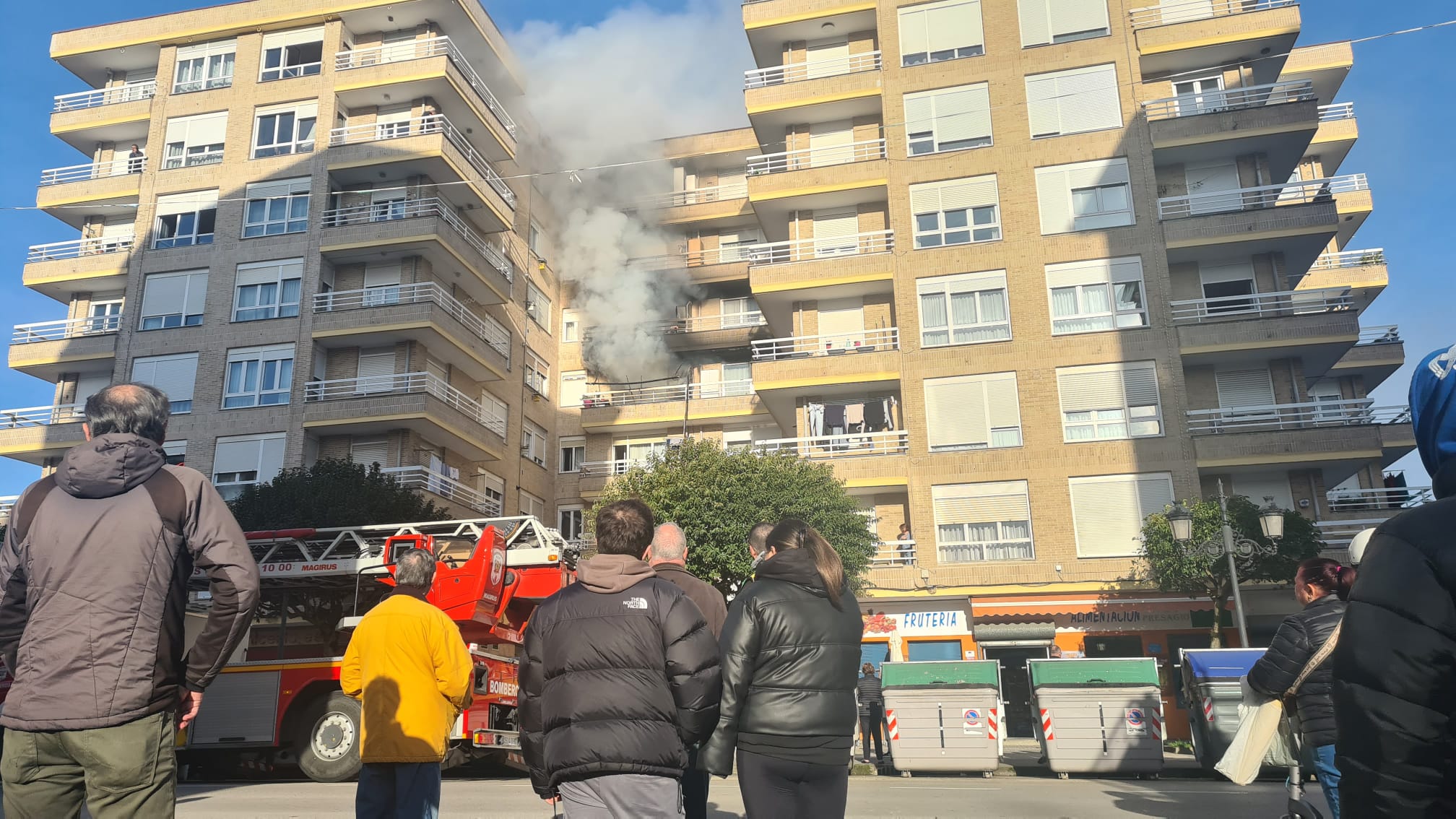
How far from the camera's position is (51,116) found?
36.1 meters

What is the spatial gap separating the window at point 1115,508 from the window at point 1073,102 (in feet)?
34.0

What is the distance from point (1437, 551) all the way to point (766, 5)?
34.0 metres

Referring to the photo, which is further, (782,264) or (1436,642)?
(782,264)

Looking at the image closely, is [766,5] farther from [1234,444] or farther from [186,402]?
[186,402]

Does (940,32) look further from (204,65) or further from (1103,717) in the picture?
(204,65)

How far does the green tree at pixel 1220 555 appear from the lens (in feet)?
76.3

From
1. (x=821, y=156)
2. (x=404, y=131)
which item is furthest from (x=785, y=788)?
(x=404, y=131)

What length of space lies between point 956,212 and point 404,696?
27.3m

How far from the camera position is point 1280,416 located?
1083 inches

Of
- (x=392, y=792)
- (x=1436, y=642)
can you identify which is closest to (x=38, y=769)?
(x=392, y=792)

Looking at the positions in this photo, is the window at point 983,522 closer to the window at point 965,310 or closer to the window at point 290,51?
the window at point 965,310

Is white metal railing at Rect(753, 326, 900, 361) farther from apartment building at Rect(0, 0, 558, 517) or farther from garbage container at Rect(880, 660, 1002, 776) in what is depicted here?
garbage container at Rect(880, 660, 1002, 776)

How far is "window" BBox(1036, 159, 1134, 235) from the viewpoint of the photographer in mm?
29031

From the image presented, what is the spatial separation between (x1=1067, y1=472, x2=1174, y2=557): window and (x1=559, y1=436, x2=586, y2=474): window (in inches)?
795
